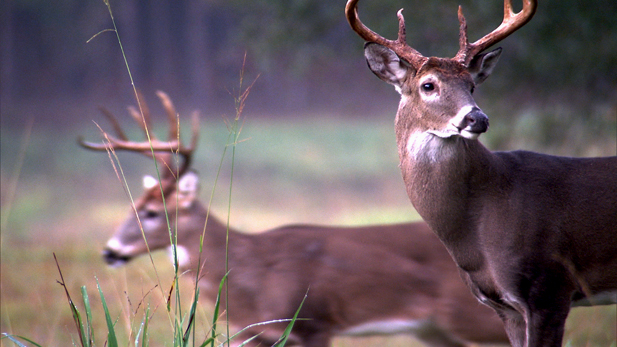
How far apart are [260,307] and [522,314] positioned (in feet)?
6.28

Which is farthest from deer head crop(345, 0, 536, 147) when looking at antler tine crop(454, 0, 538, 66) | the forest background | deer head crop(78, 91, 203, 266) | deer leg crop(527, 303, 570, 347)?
the forest background

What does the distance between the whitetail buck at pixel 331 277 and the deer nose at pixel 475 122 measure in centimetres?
177

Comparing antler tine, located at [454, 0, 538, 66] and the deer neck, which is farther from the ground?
antler tine, located at [454, 0, 538, 66]

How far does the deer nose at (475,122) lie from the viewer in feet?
8.00

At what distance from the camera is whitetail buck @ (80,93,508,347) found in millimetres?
4059

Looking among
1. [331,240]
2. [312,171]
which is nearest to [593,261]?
[331,240]

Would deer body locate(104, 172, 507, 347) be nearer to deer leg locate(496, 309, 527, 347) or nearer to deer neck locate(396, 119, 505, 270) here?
A: deer leg locate(496, 309, 527, 347)

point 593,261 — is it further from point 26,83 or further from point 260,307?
point 26,83

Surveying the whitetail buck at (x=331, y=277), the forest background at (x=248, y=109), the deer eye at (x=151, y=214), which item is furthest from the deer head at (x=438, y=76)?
the deer eye at (x=151, y=214)

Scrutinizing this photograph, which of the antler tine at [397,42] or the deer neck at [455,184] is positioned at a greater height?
the antler tine at [397,42]

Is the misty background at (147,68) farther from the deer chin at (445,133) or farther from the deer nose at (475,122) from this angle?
the deer nose at (475,122)

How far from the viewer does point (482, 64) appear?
9.61 feet

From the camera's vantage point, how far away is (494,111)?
23.6 feet

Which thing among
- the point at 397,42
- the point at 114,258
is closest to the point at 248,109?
the point at 114,258
